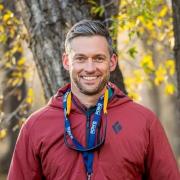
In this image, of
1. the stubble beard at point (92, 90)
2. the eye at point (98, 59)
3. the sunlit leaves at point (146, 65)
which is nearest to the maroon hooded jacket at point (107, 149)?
the stubble beard at point (92, 90)

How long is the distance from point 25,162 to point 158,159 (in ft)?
2.61

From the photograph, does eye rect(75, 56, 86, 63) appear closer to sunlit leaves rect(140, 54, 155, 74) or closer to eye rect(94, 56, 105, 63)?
eye rect(94, 56, 105, 63)

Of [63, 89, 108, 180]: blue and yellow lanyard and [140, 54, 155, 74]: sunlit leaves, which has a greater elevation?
[63, 89, 108, 180]: blue and yellow lanyard

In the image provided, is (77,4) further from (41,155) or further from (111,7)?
(41,155)

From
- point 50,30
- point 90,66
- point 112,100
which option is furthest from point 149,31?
point 90,66

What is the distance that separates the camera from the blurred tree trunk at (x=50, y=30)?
5.68 m

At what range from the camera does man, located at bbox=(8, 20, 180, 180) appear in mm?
3645

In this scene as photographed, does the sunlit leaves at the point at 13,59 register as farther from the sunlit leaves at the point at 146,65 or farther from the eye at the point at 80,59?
the eye at the point at 80,59

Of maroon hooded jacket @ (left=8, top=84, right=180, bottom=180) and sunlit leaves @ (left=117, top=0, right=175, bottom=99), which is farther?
sunlit leaves @ (left=117, top=0, right=175, bottom=99)

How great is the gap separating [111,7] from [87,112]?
9.12 feet

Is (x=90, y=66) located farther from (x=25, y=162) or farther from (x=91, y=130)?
(x=25, y=162)

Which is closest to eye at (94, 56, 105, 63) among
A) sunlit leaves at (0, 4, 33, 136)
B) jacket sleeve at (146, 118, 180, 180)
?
jacket sleeve at (146, 118, 180, 180)

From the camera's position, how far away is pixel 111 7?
638cm

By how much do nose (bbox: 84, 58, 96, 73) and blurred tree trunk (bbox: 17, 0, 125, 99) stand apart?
6.29 feet
